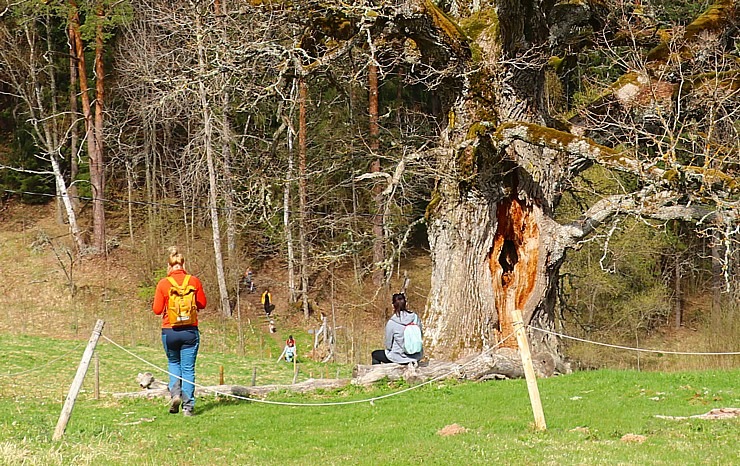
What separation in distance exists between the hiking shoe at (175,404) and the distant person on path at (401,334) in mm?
3725

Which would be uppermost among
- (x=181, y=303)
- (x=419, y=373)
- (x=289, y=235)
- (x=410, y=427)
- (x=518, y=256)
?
(x=289, y=235)

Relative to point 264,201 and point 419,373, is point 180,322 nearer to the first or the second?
point 419,373

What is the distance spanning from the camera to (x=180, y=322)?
10.8m

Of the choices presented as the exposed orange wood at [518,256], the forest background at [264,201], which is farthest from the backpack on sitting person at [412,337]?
the forest background at [264,201]

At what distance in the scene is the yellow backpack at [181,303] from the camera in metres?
10.7

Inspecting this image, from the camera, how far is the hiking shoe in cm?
1109

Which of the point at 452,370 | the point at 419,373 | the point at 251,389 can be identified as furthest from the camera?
the point at 452,370

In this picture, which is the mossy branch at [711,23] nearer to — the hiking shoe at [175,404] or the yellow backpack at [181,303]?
the yellow backpack at [181,303]

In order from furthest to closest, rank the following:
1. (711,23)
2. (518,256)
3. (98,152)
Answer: (98,152)
(518,256)
(711,23)

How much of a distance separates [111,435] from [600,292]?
24.6m

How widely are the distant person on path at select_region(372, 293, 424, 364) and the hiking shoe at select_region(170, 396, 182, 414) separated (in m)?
3.73

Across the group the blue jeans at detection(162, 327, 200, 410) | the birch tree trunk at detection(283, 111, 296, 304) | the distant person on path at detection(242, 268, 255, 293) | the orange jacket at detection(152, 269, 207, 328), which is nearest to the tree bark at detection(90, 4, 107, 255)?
the distant person on path at detection(242, 268, 255, 293)

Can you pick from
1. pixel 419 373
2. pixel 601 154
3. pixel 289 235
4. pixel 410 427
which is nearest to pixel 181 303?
pixel 410 427

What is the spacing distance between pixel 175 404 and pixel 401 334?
401 cm
